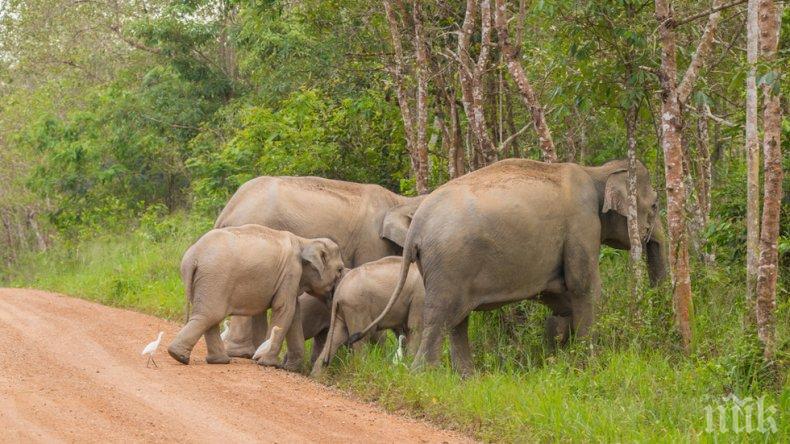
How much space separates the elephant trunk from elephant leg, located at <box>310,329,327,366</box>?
2.92 m

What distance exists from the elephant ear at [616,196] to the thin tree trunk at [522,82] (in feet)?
2.08

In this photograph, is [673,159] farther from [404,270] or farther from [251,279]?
[251,279]

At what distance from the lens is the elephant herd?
9.28 metres

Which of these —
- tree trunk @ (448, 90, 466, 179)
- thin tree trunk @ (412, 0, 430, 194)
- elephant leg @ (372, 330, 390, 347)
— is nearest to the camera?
elephant leg @ (372, 330, 390, 347)

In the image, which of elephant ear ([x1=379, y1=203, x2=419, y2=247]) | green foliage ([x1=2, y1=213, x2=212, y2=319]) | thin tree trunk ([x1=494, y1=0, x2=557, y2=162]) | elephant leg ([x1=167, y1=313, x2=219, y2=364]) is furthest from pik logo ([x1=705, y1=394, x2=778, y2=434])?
green foliage ([x1=2, y1=213, x2=212, y2=319])

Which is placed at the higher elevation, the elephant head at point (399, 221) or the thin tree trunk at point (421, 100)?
the thin tree trunk at point (421, 100)

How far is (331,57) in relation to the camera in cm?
1488

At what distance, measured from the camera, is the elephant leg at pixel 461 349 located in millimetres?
9461

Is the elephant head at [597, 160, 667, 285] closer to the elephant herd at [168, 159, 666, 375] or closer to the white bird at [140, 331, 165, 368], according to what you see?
the elephant herd at [168, 159, 666, 375]

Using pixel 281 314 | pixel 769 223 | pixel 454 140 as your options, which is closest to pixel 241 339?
pixel 281 314

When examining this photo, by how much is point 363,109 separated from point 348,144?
0.68m

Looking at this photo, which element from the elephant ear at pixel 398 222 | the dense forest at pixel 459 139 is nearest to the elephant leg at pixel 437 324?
the dense forest at pixel 459 139

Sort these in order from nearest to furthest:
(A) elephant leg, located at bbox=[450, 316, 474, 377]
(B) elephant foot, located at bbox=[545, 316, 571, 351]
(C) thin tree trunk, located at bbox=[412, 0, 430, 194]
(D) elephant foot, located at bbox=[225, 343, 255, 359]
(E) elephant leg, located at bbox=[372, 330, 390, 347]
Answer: (A) elephant leg, located at bbox=[450, 316, 474, 377], (B) elephant foot, located at bbox=[545, 316, 571, 351], (E) elephant leg, located at bbox=[372, 330, 390, 347], (D) elephant foot, located at bbox=[225, 343, 255, 359], (C) thin tree trunk, located at bbox=[412, 0, 430, 194]

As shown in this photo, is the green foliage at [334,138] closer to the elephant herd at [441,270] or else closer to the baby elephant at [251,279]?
the elephant herd at [441,270]
